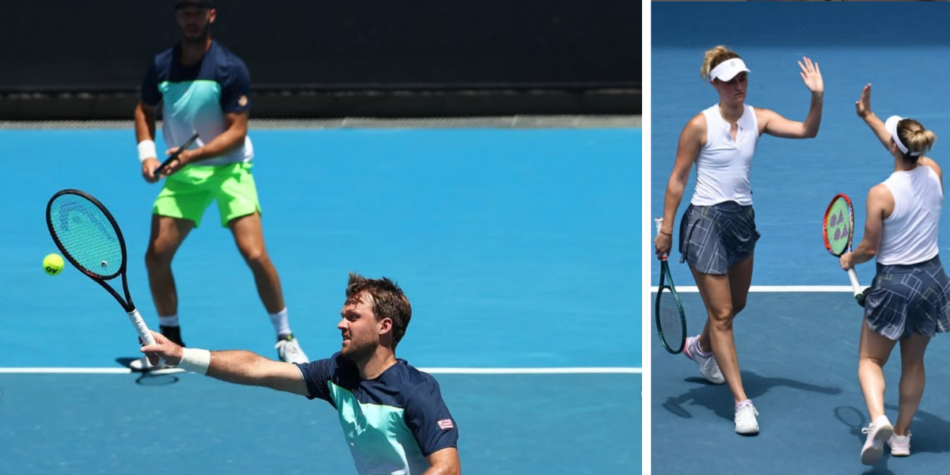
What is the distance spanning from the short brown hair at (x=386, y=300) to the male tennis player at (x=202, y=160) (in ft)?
10.4

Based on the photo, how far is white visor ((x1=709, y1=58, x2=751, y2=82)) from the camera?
6.11 m

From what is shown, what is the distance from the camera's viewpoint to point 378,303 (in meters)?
4.25

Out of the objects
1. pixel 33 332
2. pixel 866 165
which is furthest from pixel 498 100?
pixel 33 332

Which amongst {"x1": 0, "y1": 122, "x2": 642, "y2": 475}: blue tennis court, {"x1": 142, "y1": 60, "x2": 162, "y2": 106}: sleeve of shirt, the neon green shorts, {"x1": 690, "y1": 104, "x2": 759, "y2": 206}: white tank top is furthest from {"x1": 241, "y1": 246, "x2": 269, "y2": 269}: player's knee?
{"x1": 690, "y1": 104, "x2": 759, "y2": 206}: white tank top

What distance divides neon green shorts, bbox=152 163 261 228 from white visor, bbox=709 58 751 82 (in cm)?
254

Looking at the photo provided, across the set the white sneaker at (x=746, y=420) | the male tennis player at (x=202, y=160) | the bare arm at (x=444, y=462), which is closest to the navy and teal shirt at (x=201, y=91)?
the male tennis player at (x=202, y=160)

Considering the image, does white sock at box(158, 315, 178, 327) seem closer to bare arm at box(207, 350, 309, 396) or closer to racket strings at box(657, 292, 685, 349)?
racket strings at box(657, 292, 685, 349)

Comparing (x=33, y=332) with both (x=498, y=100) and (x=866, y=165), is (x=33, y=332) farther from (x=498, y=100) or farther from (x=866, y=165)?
(x=498, y=100)

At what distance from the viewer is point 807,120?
20.9ft

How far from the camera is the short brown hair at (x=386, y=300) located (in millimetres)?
4250

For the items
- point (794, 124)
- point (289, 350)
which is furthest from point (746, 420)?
point (289, 350)

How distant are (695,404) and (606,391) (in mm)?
524

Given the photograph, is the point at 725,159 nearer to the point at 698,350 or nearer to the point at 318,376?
the point at 698,350

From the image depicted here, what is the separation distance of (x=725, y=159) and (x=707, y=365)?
1305 millimetres
